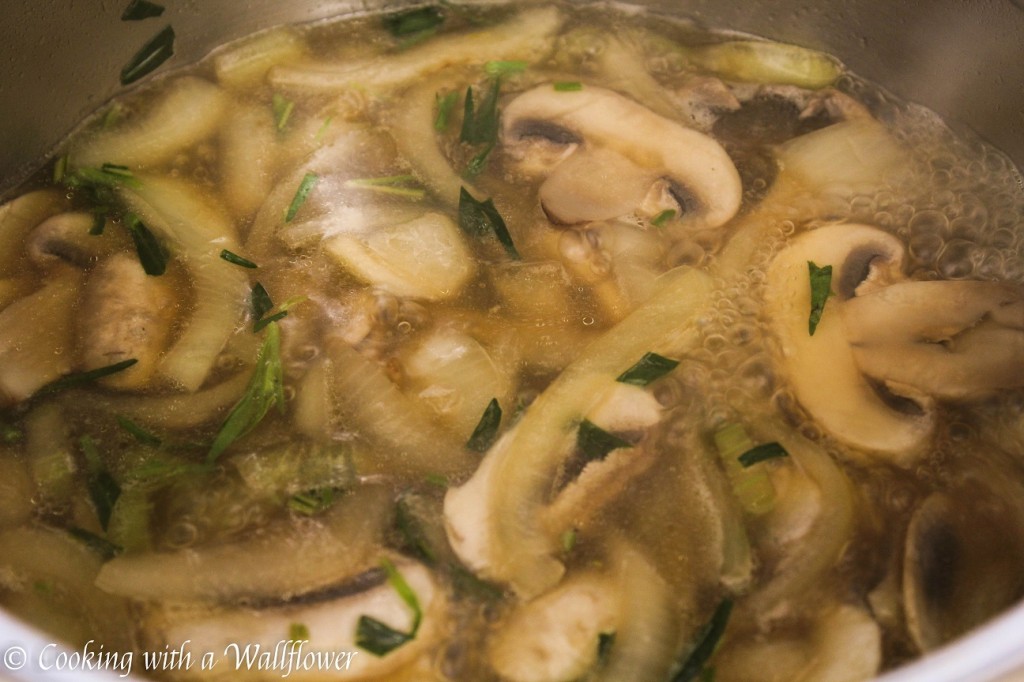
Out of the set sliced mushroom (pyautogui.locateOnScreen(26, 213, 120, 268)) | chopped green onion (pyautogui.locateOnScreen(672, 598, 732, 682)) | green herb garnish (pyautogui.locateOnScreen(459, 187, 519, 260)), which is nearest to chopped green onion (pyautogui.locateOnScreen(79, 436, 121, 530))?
sliced mushroom (pyautogui.locateOnScreen(26, 213, 120, 268))

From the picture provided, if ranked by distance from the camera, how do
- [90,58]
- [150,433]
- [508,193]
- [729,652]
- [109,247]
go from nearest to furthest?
[729,652] < [150,433] < [109,247] < [508,193] < [90,58]

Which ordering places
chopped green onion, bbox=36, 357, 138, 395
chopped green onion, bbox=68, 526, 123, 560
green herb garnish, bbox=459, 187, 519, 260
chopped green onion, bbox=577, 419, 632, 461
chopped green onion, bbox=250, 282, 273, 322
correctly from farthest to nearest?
green herb garnish, bbox=459, 187, 519, 260 < chopped green onion, bbox=250, 282, 273, 322 < chopped green onion, bbox=36, 357, 138, 395 < chopped green onion, bbox=577, 419, 632, 461 < chopped green onion, bbox=68, 526, 123, 560

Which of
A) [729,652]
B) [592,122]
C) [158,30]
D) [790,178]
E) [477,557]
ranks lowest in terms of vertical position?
[729,652]

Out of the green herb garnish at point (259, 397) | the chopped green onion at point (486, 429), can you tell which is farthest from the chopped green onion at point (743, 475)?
the green herb garnish at point (259, 397)

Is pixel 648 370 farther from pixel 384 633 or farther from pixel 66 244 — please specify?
pixel 66 244

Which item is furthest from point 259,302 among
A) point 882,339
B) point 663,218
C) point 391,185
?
point 882,339

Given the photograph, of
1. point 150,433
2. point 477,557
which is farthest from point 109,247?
point 477,557

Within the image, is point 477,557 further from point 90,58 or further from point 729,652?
point 90,58

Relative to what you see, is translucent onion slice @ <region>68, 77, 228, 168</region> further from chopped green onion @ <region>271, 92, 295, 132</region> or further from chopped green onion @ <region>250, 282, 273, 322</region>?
chopped green onion @ <region>250, 282, 273, 322</region>
